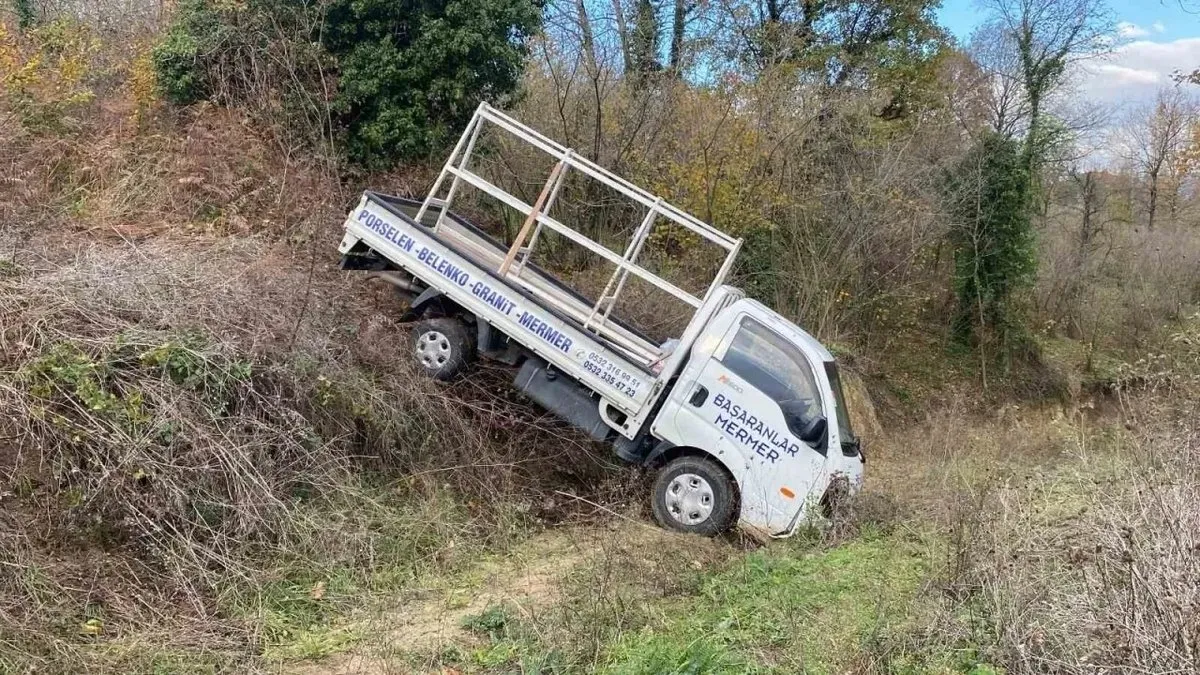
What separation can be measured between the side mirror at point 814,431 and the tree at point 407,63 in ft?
22.4

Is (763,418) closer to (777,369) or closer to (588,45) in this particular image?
(777,369)

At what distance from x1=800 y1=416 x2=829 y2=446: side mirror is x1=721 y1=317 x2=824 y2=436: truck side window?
6cm

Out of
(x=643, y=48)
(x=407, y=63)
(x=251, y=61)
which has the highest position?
(x=643, y=48)

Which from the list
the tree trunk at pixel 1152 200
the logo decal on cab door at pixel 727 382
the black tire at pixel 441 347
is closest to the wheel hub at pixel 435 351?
the black tire at pixel 441 347

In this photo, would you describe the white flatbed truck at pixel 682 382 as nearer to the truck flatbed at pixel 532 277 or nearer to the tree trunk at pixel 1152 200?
the truck flatbed at pixel 532 277

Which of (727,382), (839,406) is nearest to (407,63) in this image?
(727,382)

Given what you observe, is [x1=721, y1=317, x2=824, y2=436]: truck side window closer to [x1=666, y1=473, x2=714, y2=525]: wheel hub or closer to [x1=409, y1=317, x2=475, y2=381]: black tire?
[x1=666, y1=473, x2=714, y2=525]: wheel hub

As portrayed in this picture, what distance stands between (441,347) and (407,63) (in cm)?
508

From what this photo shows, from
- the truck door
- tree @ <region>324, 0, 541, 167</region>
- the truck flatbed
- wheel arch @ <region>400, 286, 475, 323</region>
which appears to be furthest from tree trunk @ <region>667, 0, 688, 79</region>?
the truck door

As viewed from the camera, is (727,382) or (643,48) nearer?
(727,382)

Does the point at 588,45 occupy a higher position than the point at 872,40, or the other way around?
the point at 872,40

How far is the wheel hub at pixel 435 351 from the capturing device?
27.7ft

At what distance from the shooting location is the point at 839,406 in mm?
8039

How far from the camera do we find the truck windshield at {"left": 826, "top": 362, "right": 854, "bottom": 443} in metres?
7.92
